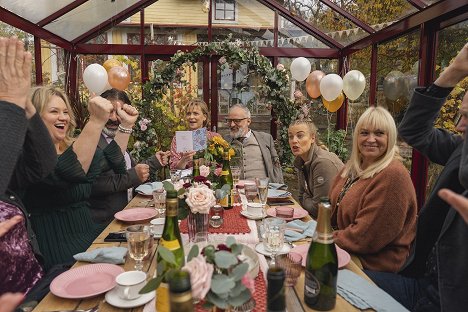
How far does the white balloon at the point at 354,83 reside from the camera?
495 cm

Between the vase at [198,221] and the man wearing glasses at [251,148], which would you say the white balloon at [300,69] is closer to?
the man wearing glasses at [251,148]

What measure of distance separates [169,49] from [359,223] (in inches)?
194

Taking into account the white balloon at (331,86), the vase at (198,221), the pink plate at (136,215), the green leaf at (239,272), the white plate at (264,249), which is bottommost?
the pink plate at (136,215)

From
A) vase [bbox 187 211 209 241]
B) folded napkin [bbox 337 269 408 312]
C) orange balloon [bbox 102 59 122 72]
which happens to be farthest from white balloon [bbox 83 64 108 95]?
folded napkin [bbox 337 269 408 312]

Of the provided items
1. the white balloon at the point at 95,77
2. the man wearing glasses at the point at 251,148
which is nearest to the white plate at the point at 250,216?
the man wearing glasses at the point at 251,148

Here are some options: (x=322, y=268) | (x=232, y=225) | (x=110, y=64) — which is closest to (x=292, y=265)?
(x=322, y=268)

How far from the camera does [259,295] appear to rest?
1.23 m

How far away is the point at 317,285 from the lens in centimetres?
Answer: 117

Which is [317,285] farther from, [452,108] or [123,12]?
[123,12]

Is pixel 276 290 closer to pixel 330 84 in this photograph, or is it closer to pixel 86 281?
pixel 86 281

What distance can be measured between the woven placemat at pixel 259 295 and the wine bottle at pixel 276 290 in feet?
1.23

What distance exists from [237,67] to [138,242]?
4.74m

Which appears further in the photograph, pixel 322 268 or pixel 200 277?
pixel 322 268

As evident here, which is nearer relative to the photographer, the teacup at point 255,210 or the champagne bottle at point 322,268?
the champagne bottle at point 322,268
